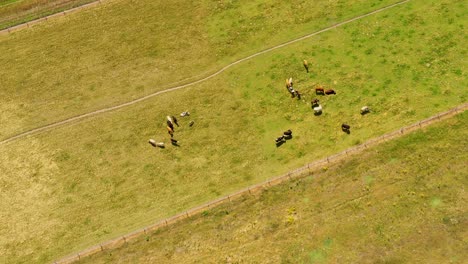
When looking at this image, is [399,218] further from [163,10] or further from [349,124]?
[163,10]

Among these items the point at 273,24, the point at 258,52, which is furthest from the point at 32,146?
the point at 273,24

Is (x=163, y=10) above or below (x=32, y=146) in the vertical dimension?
above

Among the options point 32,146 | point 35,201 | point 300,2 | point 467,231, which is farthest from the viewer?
point 300,2

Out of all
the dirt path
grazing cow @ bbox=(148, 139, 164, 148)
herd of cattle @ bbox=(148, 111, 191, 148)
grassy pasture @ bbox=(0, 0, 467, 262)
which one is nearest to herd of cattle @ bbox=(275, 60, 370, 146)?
grassy pasture @ bbox=(0, 0, 467, 262)

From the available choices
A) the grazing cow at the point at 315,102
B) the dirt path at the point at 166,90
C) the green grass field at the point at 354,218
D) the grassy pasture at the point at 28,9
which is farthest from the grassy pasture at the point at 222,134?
the grassy pasture at the point at 28,9

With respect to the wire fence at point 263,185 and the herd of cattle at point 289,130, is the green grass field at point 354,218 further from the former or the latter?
the herd of cattle at point 289,130

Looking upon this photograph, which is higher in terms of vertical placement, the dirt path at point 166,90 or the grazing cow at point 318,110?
the dirt path at point 166,90

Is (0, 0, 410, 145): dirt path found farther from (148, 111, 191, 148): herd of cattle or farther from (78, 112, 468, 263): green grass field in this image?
(78, 112, 468, 263): green grass field
